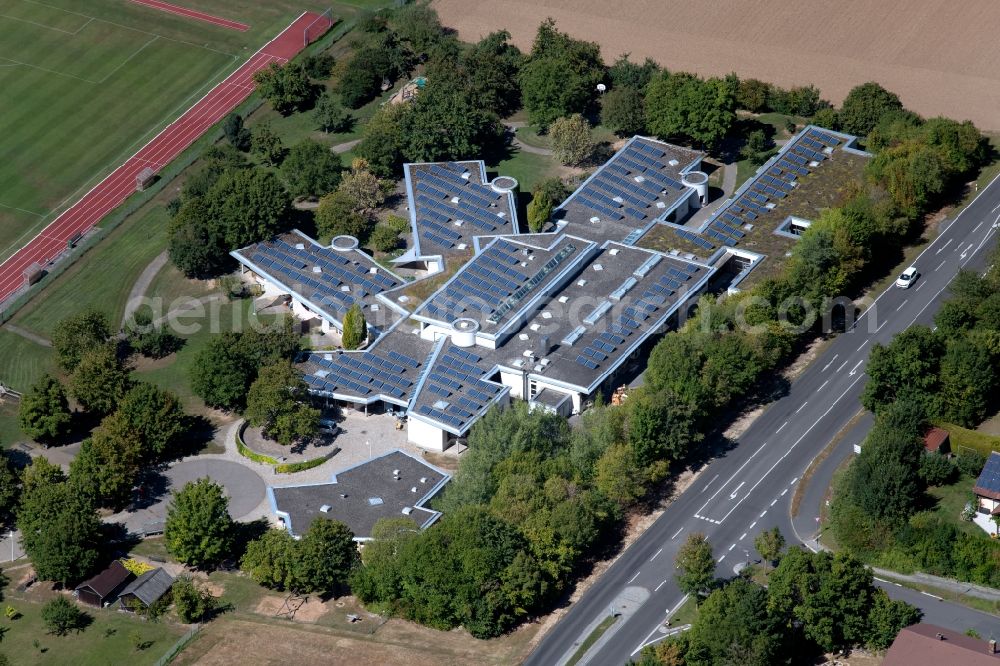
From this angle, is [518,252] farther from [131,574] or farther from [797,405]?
[131,574]

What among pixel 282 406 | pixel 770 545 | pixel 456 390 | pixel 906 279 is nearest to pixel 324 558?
pixel 282 406

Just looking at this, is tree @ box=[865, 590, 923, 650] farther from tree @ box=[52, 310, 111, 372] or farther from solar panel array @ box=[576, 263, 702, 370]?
tree @ box=[52, 310, 111, 372]

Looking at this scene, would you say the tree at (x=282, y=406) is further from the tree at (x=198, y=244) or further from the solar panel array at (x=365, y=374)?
the tree at (x=198, y=244)

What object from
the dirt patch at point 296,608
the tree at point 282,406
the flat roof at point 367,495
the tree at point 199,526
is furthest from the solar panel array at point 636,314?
the tree at point 199,526

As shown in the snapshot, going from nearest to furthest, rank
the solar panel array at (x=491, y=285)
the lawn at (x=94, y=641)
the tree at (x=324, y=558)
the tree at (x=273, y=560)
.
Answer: the lawn at (x=94, y=641), the tree at (x=324, y=558), the tree at (x=273, y=560), the solar panel array at (x=491, y=285)

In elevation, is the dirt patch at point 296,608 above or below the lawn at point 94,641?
above

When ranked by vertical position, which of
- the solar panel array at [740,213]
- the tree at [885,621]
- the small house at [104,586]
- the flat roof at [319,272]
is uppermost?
the solar panel array at [740,213]
